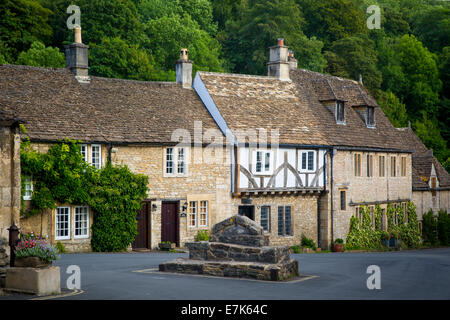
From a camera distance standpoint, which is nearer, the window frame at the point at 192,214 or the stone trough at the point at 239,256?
the stone trough at the point at 239,256

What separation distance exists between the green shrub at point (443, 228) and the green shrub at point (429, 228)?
1.11 m

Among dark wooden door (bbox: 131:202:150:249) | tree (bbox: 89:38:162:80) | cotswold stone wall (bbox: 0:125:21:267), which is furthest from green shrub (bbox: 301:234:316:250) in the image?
cotswold stone wall (bbox: 0:125:21:267)

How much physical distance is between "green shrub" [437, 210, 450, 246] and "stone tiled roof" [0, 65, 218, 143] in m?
22.3

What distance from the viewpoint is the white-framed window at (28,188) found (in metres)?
26.1

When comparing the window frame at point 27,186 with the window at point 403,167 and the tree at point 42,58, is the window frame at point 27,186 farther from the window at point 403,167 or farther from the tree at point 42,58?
the window at point 403,167

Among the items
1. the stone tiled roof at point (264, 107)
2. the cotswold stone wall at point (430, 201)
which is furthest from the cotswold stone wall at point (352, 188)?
the cotswold stone wall at point (430, 201)

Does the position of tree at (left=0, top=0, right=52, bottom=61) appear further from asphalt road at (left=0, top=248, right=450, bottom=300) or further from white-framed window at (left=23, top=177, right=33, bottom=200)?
asphalt road at (left=0, top=248, right=450, bottom=300)

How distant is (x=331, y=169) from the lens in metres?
35.7

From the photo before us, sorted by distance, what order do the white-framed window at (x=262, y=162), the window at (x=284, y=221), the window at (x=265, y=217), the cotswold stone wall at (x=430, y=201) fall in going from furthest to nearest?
the cotswold stone wall at (x=430, y=201) < the window at (x=284, y=221) < the window at (x=265, y=217) < the white-framed window at (x=262, y=162)

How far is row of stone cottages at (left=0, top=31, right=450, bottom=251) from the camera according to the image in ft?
93.9

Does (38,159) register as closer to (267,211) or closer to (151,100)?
(151,100)

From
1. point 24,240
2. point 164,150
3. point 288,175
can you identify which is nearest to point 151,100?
point 164,150

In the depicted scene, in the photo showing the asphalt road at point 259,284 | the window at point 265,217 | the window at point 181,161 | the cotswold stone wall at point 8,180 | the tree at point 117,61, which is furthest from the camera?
the tree at point 117,61

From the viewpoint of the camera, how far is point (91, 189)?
27672 millimetres
